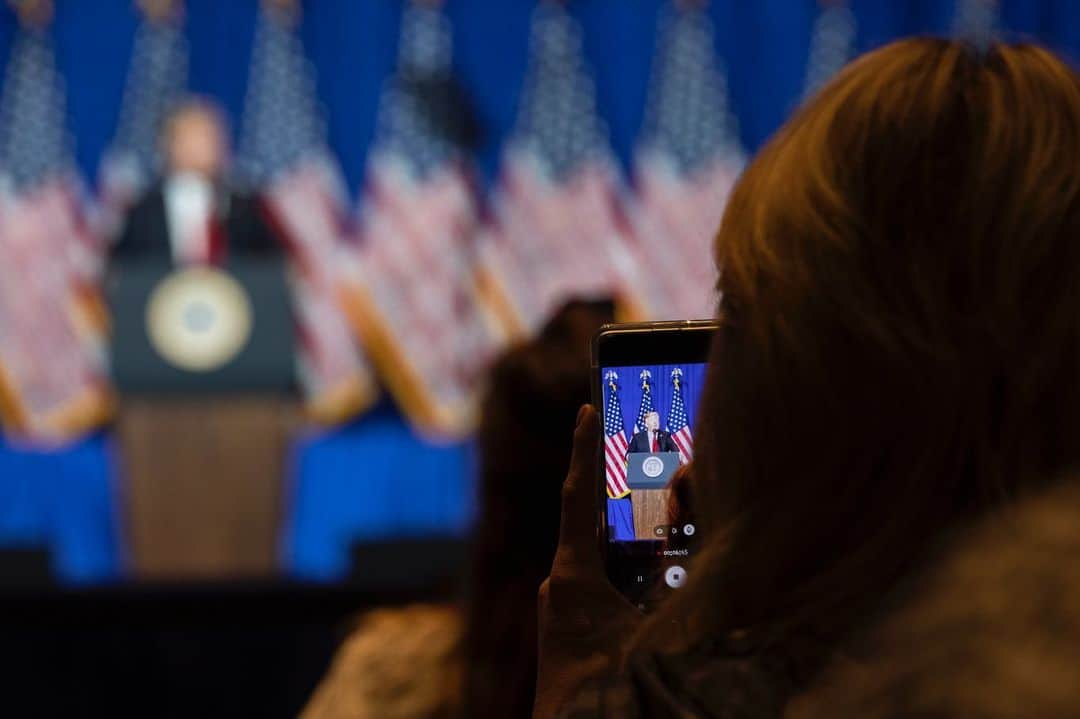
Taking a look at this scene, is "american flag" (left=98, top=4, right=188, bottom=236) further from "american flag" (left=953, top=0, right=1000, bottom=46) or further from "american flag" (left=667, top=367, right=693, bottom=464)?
"american flag" (left=667, top=367, right=693, bottom=464)

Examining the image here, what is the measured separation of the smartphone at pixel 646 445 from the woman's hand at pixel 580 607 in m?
0.02

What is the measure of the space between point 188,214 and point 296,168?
2.33 feet

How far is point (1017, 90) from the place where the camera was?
60 centimetres

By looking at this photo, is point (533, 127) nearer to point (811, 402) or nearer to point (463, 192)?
point (463, 192)

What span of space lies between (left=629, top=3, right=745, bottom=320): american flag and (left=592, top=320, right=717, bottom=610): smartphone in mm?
4213

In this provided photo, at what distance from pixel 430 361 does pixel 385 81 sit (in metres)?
1.01

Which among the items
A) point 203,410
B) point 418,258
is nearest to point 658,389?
point 203,410

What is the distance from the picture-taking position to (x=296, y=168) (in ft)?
15.9

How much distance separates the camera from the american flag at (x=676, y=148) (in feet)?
16.3

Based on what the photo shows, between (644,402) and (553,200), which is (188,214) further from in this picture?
(644,402)

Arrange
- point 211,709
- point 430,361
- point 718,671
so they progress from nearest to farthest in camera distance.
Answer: point 718,671 → point 211,709 → point 430,361

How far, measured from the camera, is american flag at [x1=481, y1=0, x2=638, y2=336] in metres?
4.90

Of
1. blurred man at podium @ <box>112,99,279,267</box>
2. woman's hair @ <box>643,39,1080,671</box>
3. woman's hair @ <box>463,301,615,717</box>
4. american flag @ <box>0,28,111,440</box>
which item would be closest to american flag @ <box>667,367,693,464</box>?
woman's hair @ <box>643,39,1080,671</box>

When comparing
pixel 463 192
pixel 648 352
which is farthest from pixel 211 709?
pixel 463 192
